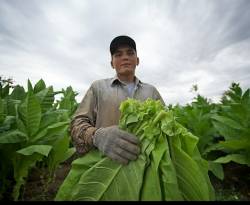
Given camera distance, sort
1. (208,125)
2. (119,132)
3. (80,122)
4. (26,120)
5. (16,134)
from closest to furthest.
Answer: (119,132)
(80,122)
(16,134)
(26,120)
(208,125)

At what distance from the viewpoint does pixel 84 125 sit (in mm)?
1790

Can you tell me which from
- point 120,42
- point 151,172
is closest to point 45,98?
point 120,42

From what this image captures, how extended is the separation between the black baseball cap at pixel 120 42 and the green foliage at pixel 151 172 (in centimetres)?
83

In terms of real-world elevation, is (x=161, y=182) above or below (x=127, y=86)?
below

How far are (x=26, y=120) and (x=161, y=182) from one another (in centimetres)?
138

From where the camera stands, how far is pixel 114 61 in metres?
2.18

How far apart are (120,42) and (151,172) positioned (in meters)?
1.12

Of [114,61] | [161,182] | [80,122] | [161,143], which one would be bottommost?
[161,182]

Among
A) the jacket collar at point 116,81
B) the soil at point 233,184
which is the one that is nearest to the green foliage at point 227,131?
the soil at point 233,184

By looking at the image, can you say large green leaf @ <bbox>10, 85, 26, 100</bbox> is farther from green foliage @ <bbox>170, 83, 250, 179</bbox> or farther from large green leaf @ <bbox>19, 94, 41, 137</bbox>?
green foliage @ <bbox>170, 83, 250, 179</bbox>

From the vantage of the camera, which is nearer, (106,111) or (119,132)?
(119,132)

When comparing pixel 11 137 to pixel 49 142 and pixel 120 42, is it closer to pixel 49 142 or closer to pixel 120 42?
pixel 49 142

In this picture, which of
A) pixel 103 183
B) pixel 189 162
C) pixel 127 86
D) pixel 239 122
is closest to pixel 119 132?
pixel 103 183

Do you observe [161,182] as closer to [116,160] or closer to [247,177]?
[116,160]
